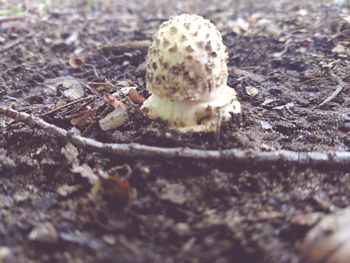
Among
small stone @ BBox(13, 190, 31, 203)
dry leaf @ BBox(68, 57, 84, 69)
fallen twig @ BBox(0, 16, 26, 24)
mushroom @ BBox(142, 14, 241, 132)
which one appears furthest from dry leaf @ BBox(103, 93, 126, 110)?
fallen twig @ BBox(0, 16, 26, 24)

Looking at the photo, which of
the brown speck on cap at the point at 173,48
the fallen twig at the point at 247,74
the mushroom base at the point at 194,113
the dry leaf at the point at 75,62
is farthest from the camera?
the dry leaf at the point at 75,62

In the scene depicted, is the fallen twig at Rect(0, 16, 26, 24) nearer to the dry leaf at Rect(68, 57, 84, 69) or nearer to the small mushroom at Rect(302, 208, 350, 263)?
the dry leaf at Rect(68, 57, 84, 69)

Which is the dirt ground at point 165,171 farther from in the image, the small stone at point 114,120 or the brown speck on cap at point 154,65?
the brown speck on cap at point 154,65

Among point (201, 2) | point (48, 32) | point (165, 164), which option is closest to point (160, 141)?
point (165, 164)

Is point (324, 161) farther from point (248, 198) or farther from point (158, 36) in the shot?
point (158, 36)

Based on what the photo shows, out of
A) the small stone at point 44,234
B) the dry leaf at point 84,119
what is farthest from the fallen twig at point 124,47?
the small stone at point 44,234
